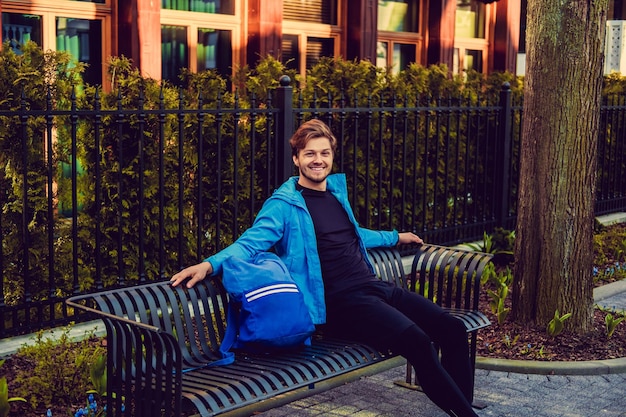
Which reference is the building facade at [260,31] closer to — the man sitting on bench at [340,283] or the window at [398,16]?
the window at [398,16]

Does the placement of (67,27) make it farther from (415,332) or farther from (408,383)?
(415,332)

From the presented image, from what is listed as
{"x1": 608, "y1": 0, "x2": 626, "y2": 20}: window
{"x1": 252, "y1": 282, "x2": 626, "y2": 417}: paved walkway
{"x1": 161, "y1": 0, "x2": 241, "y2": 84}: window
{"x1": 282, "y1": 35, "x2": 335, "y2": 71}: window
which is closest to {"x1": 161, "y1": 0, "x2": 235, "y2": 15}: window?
{"x1": 161, "y1": 0, "x2": 241, "y2": 84}: window

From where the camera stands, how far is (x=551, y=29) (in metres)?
6.56

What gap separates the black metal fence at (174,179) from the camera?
6148mm

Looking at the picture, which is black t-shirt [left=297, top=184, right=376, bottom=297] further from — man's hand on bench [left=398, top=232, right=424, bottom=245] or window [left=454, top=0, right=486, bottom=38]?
window [left=454, top=0, right=486, bottom=38]

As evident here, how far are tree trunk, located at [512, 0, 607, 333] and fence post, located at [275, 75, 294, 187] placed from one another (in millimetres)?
1771

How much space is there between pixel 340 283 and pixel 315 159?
0.64m

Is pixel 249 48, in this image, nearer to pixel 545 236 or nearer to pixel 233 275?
pixel 545 236

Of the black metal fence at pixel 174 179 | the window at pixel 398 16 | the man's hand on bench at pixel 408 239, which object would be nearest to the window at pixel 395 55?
the window at pixel 398 16

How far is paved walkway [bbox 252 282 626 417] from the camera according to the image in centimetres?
517

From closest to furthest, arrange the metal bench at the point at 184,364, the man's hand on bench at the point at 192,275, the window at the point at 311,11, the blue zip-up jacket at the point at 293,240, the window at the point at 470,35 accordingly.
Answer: the metal bench at the point at 184,364 → the man's hand on bench at the point at 192,275 → the blue zip-up jacket at the point at 293,240 → the window at the point at 311,11 → the window at the point at 470,35

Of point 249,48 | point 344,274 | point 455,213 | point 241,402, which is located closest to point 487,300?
point 455,213

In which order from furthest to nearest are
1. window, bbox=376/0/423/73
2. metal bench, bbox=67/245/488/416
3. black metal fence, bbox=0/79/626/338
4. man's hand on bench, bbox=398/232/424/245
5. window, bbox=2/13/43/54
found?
window, bbox=376/0/423/73, window, bbox=2/13/43/54, black metal fence, bbox=0/79/626/338, man's hand on bench, bbox=398/232/424/245, metal bench, bbox=67/245/488/416

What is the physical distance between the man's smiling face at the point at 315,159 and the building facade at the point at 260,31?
12.6 ft
